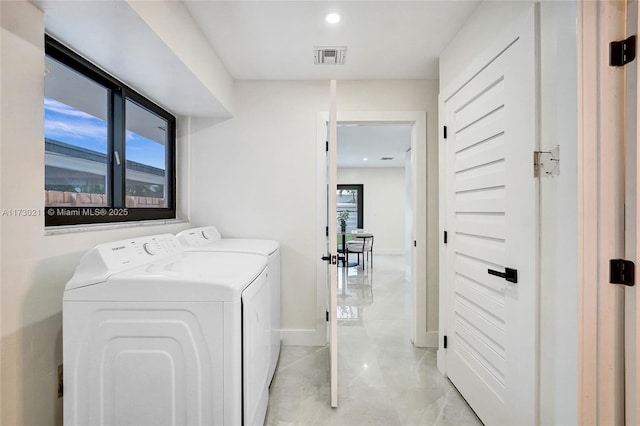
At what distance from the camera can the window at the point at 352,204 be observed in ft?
29.1

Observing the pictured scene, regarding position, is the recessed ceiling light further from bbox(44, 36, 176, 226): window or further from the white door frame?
bbox(44, 36, 176, 226): window

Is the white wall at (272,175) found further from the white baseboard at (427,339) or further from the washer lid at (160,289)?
the washer lid at (160,289)

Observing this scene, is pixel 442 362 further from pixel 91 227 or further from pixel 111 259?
pixel 91 227

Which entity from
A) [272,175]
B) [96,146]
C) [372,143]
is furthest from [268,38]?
[372,143]

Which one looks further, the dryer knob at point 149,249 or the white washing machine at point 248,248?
the white washing machine at point 248,248

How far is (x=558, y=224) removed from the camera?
46.9 inches

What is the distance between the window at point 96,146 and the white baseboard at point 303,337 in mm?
1472

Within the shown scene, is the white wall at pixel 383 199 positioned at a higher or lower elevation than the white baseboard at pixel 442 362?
higher

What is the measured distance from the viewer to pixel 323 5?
178 cm

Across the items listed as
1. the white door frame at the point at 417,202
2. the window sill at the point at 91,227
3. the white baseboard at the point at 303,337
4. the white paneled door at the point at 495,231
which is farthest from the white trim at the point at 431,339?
the window sill at the point at 91,227

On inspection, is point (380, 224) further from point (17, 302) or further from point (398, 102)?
point (17, 302)

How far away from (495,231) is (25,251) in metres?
2.06

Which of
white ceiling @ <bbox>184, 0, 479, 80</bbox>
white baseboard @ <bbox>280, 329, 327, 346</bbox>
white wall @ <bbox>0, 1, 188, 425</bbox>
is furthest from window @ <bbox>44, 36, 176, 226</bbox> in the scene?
white baseboard @ <bbox>280, 329, 327, 346</bbox>

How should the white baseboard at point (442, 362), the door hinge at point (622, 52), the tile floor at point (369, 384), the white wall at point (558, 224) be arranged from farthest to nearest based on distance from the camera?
the white baseboard at point (442, 362) < the tile floor at point (369, 384) < the white wall at point (558, 224) < the door hinge at point (622, 52)
